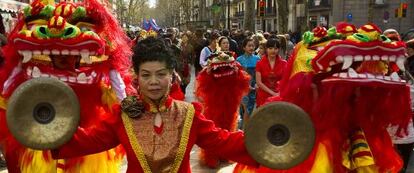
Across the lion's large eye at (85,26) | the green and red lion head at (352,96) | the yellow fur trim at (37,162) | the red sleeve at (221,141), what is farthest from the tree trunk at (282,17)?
the red sleeve at (221,141)

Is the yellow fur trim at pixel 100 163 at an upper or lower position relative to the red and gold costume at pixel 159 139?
lower

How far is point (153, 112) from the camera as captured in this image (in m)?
2.79

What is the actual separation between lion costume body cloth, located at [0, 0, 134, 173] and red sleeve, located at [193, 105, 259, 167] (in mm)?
977

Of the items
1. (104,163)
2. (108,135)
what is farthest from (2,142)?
(108,135)

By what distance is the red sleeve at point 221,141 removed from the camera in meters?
2.77

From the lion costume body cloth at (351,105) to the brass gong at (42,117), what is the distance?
1876 millimetres

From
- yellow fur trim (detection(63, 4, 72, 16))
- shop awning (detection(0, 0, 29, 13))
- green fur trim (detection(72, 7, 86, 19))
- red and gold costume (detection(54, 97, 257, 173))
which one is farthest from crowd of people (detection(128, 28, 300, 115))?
shop awning (detection(0, 0, 29, 13))

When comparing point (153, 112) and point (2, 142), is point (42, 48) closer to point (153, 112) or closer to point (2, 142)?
point (2, 142)

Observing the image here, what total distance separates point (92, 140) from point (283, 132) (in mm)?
1001

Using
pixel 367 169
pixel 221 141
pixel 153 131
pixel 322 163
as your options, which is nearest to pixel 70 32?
pixel 153 131

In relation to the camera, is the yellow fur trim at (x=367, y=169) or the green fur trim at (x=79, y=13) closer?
the yellow fur trim at (x=367, y=169)

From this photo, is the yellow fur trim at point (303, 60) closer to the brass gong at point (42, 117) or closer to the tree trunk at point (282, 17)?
the brass gong at point (42, 117)

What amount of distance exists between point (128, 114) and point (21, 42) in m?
1.38

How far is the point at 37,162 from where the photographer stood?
3881mm
